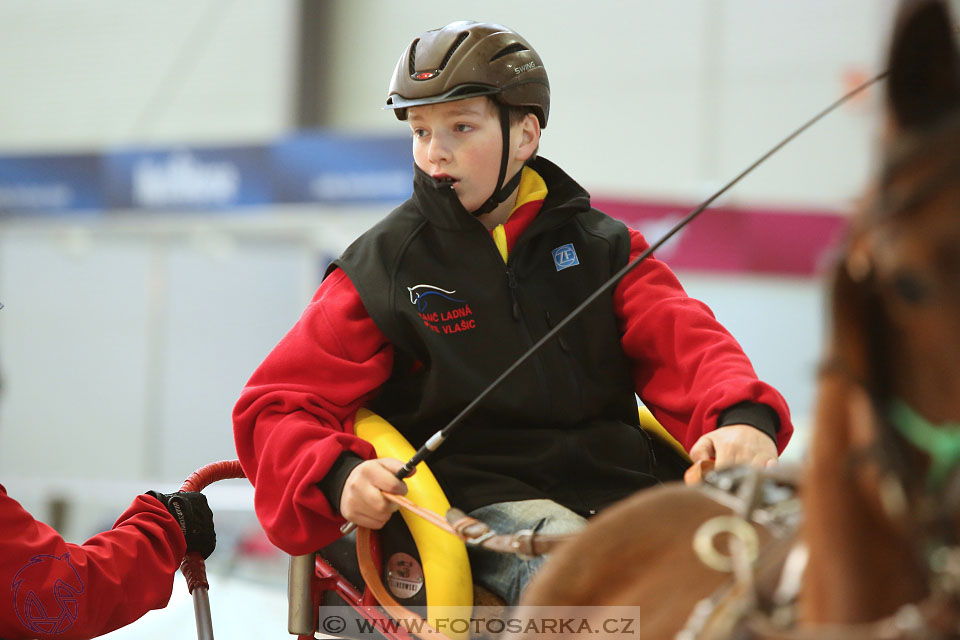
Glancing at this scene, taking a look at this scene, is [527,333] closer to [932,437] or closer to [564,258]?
[564,258]

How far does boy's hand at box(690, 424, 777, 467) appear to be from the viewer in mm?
1660

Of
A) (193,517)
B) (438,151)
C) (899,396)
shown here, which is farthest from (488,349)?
(899,396)

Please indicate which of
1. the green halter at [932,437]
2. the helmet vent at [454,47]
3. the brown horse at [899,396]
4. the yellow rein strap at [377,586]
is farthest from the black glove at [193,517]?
the green halter at [932,437]

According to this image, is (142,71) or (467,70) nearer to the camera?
(467,70)

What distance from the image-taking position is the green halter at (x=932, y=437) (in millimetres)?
769

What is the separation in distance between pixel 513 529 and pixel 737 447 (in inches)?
14.4

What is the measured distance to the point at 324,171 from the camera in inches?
275

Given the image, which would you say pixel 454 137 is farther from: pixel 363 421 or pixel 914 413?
pixel 914 413

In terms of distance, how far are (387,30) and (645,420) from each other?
7.83 metres

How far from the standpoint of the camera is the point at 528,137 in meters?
2.14

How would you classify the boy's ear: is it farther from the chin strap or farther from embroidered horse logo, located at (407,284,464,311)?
embroidered horse logo, located at (407,284,464,311)

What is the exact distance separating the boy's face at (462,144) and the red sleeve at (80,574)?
2.59ft

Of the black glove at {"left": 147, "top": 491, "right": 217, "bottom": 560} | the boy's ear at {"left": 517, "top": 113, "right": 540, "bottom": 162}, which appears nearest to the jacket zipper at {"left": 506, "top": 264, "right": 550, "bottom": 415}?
the boy's ear at {"left": 517, "top": 113, "right": 540, "bottom": 162}

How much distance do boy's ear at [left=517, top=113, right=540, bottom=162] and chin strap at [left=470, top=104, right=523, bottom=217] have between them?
64mm
